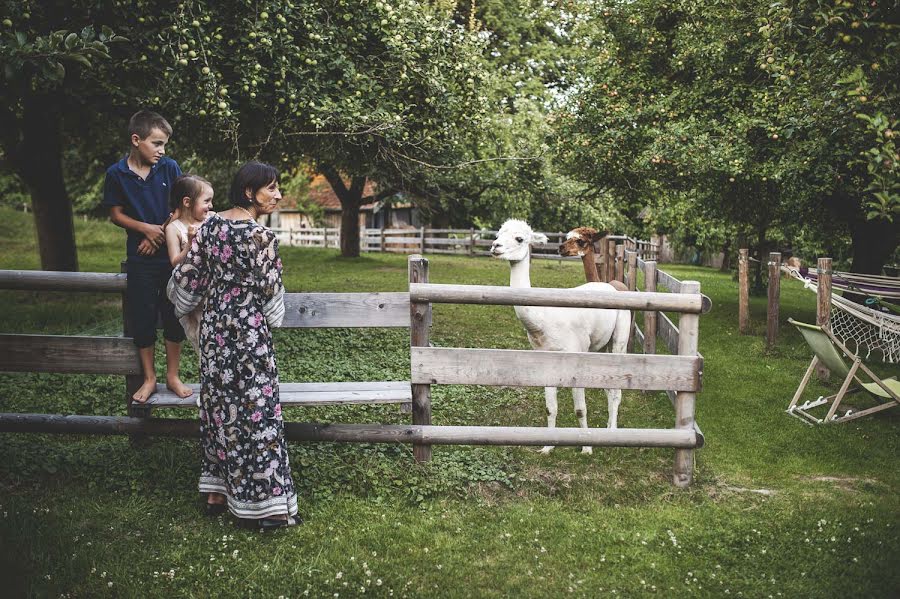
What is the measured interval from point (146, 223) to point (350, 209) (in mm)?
21971

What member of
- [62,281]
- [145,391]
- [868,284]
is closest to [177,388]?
[145,391]

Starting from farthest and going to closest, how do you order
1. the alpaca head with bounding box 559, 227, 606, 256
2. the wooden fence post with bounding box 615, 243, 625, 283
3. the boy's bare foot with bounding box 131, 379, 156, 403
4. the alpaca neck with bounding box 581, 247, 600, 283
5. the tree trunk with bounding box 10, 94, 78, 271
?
the wooden fence post with bounding box 615, 243, 625, 283 → the tree trunk with bounding box 10, 94, 78, 271 → the alpaca neck with bounding box 581, 247, 600, 283 → the alpaca head with bounding box 559, 227, 606, 256 → the boy's bare foot with bounding box 131, 379, 156, 403

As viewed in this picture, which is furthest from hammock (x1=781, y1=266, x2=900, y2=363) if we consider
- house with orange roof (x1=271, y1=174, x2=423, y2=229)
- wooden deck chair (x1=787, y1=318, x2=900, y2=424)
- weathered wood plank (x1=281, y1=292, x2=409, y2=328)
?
house with orange roof (x1=271, y1=174, x2=423, y2=229)

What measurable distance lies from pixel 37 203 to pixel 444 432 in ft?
37.8

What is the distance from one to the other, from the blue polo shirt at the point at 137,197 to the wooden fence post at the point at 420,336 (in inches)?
73.4

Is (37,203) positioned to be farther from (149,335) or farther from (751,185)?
(751,185)

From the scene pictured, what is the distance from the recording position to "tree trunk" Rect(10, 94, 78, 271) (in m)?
12.2

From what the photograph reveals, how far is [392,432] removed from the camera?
5.36 metres

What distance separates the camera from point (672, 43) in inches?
592

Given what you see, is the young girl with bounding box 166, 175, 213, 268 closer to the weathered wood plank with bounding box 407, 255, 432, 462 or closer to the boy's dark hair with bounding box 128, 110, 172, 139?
the boy's dark hair with bounding box 128, 110, 172, 139

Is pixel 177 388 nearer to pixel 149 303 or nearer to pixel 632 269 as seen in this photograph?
pixel 149 303

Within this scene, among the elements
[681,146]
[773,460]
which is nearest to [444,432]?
[773,460]

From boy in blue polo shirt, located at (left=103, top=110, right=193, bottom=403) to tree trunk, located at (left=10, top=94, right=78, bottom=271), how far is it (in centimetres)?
836

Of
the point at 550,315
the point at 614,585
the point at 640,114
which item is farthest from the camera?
the point at 640,114
